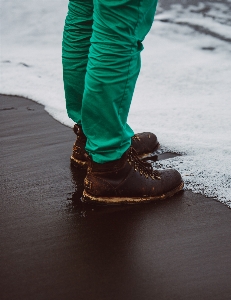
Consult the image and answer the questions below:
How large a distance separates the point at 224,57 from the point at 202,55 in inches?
7.1

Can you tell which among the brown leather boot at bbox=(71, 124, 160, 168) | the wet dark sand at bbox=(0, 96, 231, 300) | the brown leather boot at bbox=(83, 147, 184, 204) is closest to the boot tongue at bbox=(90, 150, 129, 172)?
the brown leather boot at bbox=(83, 147, 184, 204)

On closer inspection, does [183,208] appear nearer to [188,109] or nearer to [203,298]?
[203,298]

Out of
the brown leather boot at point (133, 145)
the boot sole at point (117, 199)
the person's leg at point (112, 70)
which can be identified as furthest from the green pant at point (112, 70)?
the brown leather boot at point (133, 145)

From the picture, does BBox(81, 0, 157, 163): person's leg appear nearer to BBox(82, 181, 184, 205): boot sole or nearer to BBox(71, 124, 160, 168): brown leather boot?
BBox(82, 181, 184, 205): boot sole

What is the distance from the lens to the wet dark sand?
1092 mm

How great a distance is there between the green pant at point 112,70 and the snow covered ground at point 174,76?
411mm

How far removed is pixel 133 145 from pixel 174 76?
1618 mm

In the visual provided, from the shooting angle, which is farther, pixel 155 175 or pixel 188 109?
pixel 188 109

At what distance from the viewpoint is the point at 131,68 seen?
1.34 meters

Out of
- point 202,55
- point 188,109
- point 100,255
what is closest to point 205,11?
point 202,55

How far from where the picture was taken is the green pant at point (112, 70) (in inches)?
49.7

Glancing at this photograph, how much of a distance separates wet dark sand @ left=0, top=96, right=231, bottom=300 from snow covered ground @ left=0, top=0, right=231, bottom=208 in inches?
9.3

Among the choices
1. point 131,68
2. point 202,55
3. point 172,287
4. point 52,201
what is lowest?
point 202,55

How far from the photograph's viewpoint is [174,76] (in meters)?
3.33
